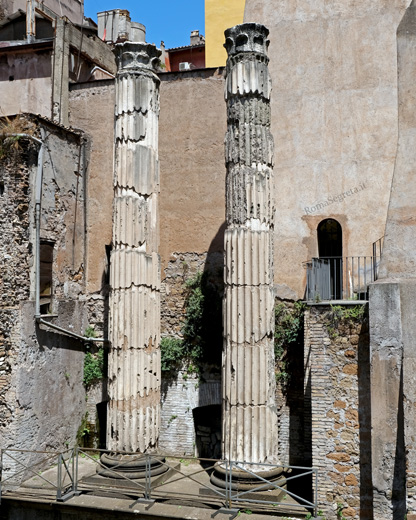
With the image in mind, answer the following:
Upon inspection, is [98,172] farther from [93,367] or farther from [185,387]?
[185,387]

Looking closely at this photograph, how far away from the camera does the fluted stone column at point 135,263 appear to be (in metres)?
10.5

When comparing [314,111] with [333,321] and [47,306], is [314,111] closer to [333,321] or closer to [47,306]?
[333,321]

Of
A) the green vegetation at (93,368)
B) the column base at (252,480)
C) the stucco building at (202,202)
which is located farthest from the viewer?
the green vegetation at (93,368)

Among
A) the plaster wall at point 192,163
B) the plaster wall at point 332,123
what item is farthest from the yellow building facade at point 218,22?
the plaster wall at point 332,123

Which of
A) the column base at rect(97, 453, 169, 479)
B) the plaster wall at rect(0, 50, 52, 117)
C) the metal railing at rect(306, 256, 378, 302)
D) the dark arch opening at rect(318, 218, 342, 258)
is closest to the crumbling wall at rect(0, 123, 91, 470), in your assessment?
the column base at rect(97, 453, 169, 479)

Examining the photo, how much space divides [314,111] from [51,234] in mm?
→ 6090

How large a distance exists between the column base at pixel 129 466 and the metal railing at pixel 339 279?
3.85 m

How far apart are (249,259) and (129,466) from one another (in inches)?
156

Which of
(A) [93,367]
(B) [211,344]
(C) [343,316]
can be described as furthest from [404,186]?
(A) [93,367]

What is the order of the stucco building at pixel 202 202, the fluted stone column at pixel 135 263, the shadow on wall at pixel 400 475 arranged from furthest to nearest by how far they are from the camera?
the stucco building at pixel 202 202
the fluted stone column at pixel 135 263
the shadow on wall at pixel 400 475

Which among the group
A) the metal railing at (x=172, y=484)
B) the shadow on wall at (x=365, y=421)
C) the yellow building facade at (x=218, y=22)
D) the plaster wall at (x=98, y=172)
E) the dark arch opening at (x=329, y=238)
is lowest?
the metal railing at (x=172, y=484)

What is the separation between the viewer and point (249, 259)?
32.7 feet

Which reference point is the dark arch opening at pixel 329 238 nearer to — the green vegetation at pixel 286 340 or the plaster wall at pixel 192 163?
the green vegetation at pixel 286 340

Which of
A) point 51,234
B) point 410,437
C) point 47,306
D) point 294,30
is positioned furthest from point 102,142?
point 410,437
